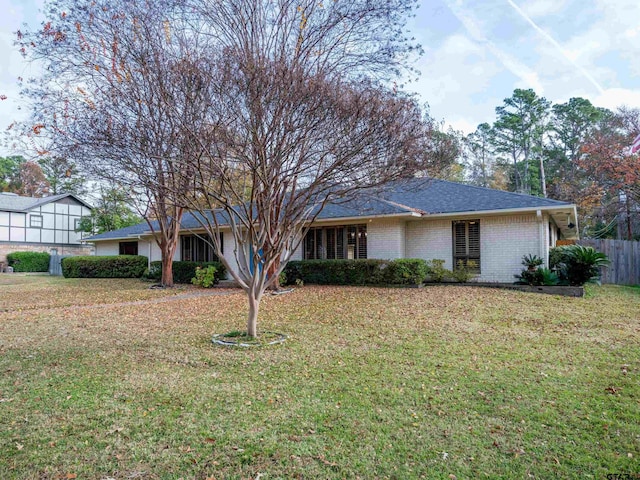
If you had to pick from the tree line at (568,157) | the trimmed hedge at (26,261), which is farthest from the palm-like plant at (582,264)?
the trimmed hedge at (26,261)

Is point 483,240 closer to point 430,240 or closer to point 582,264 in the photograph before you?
point 430,240

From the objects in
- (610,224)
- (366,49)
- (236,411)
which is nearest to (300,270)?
(366,49)

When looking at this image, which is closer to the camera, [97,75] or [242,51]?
[242,51]

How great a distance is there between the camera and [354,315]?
8984 mm

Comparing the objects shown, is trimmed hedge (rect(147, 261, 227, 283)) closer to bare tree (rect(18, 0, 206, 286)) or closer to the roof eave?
the roof eave

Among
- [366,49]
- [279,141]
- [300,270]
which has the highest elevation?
[366,49]

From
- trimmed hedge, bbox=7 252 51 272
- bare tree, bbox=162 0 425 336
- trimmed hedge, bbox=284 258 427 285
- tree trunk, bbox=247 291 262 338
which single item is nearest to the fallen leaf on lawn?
bare tree, bbox=162 0 425 336

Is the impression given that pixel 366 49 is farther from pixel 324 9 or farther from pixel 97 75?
pixel 97 75

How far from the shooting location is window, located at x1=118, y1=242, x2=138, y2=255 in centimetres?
2400

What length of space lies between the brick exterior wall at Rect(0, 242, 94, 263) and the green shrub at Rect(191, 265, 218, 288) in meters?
22.8

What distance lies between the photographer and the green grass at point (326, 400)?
3.00 metres

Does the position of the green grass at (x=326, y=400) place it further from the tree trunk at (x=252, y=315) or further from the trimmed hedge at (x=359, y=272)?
the trimmed hedge at (x=359, y=272)

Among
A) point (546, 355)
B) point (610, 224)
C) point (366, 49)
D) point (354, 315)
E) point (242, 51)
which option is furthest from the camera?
point (610, 224)

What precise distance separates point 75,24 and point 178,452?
24.8ft
